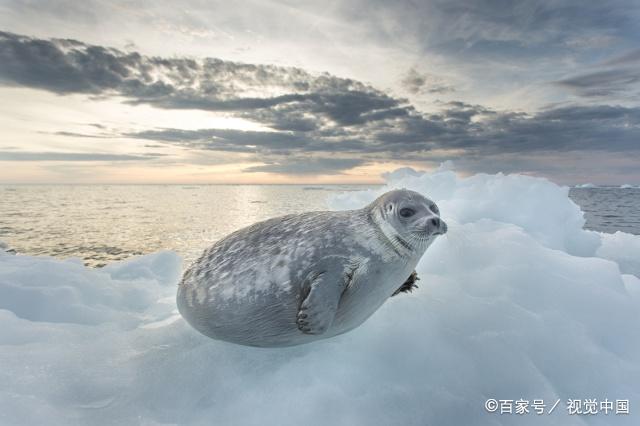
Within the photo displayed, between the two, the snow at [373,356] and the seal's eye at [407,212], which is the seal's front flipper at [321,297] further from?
the seal's eye at [407,212]

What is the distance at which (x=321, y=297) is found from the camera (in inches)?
119

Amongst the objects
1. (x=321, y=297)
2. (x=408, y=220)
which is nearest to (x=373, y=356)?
(x=321, y=297)

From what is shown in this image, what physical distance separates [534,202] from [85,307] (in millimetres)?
11762

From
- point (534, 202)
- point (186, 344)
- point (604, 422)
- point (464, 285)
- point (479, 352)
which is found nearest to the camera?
point (604, 422)

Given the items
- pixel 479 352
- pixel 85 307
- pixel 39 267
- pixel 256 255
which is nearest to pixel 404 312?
pixel 479 352

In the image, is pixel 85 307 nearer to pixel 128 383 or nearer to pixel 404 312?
pixel 128 383

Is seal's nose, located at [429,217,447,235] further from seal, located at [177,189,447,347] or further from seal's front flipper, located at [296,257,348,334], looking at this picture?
seal's front flipper, located at [296,257,348,334]

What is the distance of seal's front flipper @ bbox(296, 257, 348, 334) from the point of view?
2.95m

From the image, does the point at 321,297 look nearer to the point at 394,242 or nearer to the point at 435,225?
the point at 394,242

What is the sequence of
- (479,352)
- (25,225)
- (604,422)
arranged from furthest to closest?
(25,225), (479,352), (604,422)

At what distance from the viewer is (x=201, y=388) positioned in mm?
3199

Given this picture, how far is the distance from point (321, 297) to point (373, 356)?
2.90ft

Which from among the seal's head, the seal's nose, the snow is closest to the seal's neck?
the seal's head

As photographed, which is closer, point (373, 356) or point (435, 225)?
point (435, 225)
